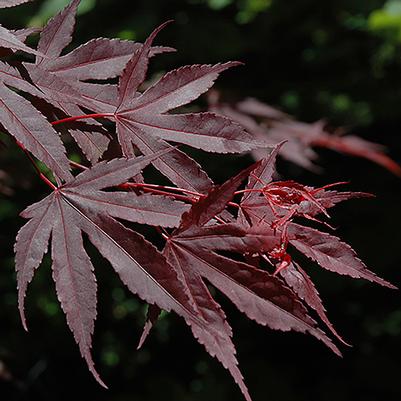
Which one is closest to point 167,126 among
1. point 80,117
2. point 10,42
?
point 80,117

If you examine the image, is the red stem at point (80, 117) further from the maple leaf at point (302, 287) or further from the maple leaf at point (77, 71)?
the maple leaf at point (302, 287)

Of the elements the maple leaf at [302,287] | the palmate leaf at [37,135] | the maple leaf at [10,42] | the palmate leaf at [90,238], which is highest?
the maple leaf at [10,42]

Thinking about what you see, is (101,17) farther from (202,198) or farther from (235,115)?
(202,198)

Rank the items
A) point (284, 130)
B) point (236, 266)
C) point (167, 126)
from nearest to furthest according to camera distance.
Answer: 1. point (236, 266)
2. point (167, 126)
3. point (284, 130)

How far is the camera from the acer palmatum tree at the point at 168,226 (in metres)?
0.80

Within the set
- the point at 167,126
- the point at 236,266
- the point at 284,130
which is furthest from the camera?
the point at 284,130

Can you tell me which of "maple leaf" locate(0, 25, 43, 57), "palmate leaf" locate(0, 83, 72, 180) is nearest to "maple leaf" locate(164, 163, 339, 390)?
"palmate leaf" locate(0, 83, 72, 180)

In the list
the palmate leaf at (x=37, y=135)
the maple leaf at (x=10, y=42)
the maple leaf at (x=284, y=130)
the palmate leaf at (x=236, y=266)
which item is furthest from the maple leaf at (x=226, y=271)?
the maple leaf at (x=284, y=130)

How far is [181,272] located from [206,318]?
0.06 m

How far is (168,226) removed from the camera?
827 mm

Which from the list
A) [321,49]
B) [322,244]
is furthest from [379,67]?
[322,244]

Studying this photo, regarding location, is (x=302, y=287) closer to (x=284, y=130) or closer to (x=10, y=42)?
(x=10, y=42)

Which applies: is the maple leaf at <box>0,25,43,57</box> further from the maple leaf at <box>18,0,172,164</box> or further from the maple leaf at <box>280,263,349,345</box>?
the maple leaf at <box>280,263,349,345</box>

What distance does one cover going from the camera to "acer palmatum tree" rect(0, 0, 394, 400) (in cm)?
80
